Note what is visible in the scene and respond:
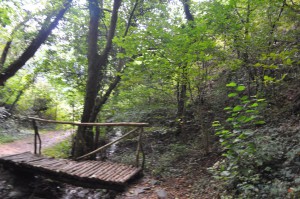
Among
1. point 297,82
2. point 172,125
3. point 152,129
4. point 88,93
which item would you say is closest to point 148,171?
point 152,129

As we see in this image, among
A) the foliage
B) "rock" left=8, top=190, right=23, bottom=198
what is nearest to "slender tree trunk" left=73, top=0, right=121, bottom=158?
"rock" left=8, top=190, right=23, bottom=198

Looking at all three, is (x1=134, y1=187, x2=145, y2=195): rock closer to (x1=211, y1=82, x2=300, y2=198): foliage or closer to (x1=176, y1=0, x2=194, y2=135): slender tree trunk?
(x1=211, y1=82, x2=300, y2=198): foliage

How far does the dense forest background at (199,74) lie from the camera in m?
4.37

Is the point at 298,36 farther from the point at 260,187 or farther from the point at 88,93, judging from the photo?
the point at 88,93

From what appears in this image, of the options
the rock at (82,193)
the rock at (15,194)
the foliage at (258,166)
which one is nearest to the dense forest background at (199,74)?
the foliage at (258,166)

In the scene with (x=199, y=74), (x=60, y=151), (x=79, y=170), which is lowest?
(x=60, y=151)

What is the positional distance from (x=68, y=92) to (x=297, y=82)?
8.21 m

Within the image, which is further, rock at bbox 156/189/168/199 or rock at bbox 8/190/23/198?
rock at bbox 8/190/23/198

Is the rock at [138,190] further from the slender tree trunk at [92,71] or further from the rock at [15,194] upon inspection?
the rock at [15,194]

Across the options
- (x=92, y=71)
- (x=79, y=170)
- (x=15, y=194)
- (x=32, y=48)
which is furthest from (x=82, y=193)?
(x=32, y=48)

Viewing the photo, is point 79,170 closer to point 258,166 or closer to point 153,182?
point 153,182

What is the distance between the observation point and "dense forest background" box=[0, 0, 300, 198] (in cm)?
437

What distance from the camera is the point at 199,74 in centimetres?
629

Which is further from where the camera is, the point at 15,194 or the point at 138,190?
the point at 15,194
